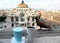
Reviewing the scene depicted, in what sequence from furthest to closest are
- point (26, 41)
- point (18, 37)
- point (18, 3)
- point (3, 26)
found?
point (18, 3)
point (3, 26)
point (26, 41)
point (18, 37)

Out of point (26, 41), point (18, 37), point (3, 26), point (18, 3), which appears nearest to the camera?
point (18, 37)

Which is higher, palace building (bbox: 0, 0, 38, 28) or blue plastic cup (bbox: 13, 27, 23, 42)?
blue plastic cup (bbox: 13, 27, 23, 42)

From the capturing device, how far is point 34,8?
12.0 ft

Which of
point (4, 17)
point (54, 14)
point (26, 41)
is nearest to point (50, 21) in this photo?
point (54, 14)

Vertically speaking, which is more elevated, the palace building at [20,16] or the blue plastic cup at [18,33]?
the blue plastic cup at [18,33]

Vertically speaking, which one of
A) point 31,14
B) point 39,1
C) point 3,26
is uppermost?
point 39,1

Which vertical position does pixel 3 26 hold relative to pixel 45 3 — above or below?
below

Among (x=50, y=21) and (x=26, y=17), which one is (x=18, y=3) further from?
(x=50, y=21)

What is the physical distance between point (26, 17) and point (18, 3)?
0.42m

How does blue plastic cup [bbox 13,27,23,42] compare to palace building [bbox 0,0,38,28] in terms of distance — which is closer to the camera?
blue plastic cup [bbox 13,27,23,42]

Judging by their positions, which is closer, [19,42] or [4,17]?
[19,42]

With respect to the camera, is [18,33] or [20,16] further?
[20,16]

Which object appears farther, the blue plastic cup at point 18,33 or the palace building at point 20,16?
the palace building at point 20,16

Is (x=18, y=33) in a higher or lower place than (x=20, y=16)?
higher
